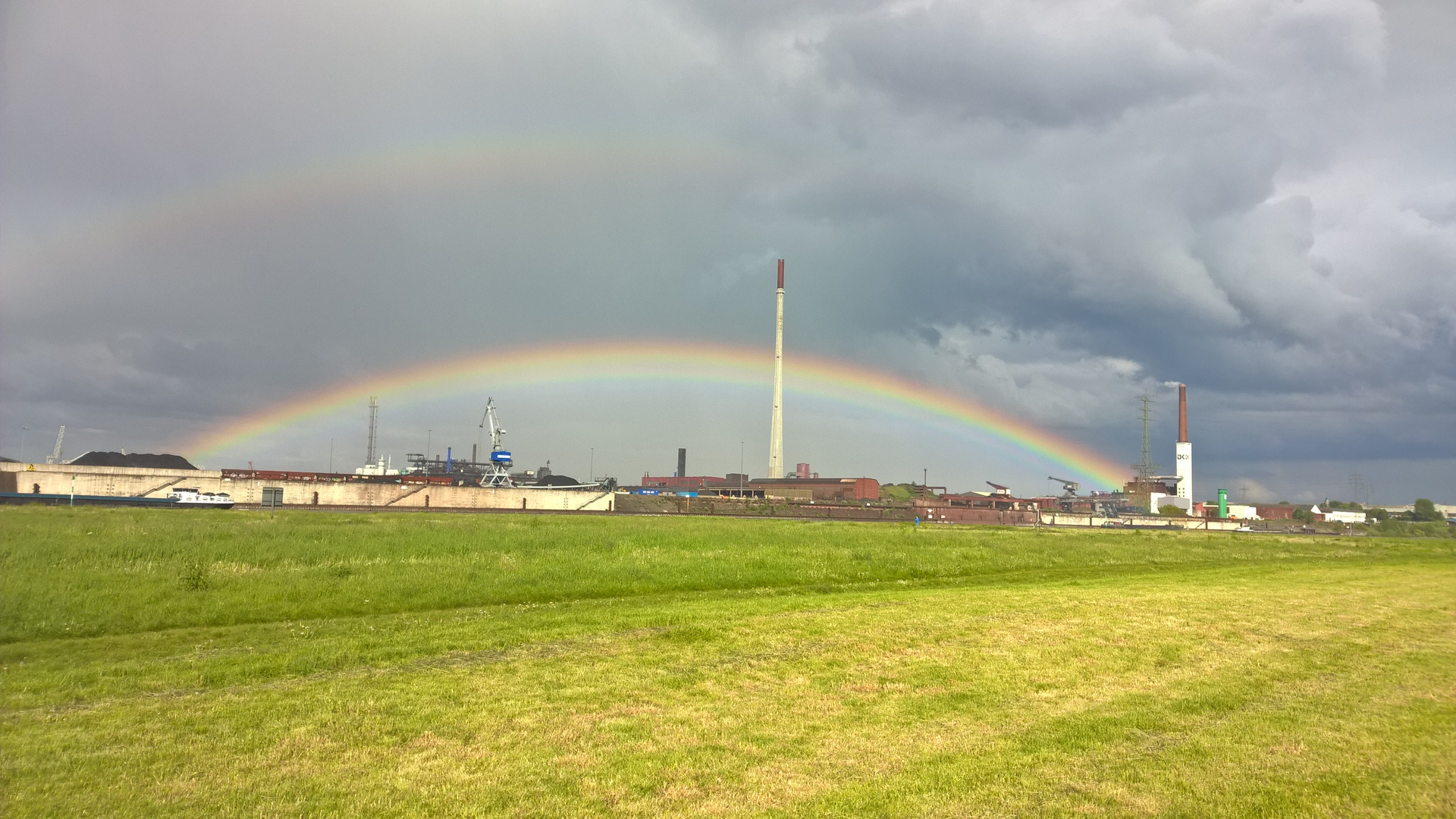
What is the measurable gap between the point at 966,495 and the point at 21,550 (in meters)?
179

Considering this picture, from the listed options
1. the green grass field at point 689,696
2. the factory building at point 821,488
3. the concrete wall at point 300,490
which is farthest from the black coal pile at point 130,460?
the green grass field at point 689,696

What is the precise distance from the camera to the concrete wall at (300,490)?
319 ft

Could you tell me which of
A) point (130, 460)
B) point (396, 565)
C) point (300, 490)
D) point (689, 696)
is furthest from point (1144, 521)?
point (130, 460)

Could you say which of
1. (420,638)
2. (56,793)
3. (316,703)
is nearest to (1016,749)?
(316,703)

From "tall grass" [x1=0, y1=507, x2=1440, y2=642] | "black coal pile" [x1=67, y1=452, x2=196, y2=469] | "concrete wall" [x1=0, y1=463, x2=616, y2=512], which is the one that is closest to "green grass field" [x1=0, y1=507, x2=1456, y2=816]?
"tall grass" [x1=0, y1=507, x2=1440, y2=642]

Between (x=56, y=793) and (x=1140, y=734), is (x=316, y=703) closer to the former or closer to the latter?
(x=56, y=793)

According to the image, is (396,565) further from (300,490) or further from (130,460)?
(130,460)

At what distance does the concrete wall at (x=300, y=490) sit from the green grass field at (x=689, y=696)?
8340 centimetres

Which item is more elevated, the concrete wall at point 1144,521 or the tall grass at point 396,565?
the tall grass at point 396,565

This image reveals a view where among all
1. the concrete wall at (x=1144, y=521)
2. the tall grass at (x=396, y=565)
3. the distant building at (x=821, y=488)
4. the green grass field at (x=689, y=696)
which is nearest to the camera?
the green grass field at (x=689, y=696)

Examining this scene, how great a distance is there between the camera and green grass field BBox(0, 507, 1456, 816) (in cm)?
860

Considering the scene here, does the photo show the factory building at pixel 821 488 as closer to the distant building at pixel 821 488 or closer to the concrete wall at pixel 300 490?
the distant building at pixel 821 488

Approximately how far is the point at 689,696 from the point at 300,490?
359 ft

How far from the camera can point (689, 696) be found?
12.4 metres
